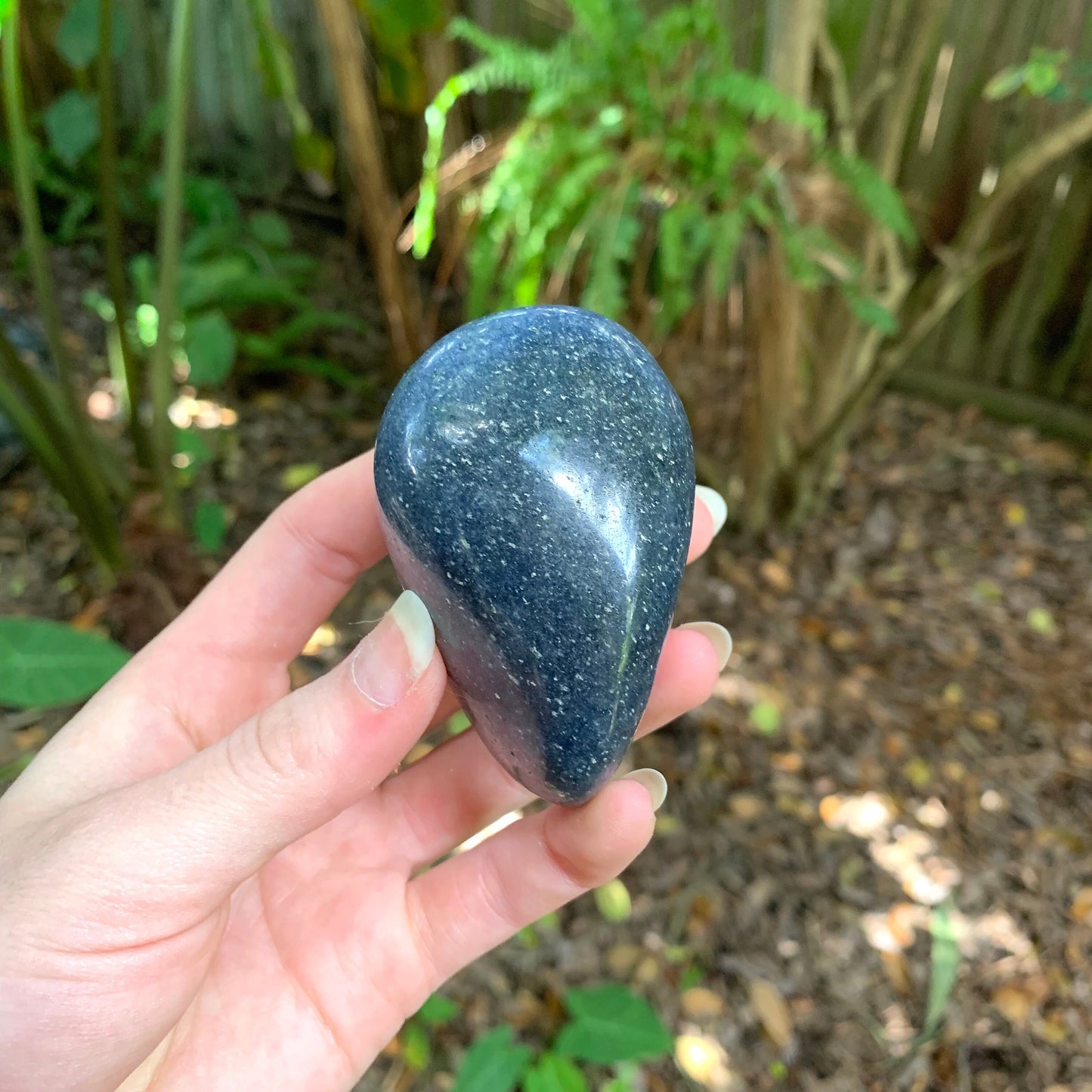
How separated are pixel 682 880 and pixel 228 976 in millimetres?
1023

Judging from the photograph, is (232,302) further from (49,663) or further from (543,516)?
A: (543,516)

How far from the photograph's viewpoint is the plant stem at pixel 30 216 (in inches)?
61.3

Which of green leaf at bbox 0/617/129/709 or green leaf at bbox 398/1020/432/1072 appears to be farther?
green leaf at bbox 398/1020/432/1072

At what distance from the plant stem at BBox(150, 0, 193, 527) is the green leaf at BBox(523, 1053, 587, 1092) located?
146cm

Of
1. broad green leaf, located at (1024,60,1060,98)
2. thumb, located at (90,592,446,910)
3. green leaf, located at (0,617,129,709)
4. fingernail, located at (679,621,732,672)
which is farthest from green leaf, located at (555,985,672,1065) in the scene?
broad green leaf, located at (1024,60,1060,98)

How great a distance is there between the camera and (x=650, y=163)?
1792mm

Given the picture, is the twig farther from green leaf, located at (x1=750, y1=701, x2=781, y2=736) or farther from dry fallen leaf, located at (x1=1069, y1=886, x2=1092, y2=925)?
dry fallen leaf, located at (x1=1069, y1=886, x2=1092, y2=925)

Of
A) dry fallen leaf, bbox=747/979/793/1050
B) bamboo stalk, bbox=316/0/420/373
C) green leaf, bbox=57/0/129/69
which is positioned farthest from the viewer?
bamboo stalk, bbox=316/0/420/373

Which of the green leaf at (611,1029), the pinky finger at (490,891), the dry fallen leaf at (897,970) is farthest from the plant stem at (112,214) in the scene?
the dry fallen leaf at (897,970)

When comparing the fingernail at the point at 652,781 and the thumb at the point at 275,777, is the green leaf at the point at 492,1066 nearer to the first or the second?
the fingernail at the point at 652,781

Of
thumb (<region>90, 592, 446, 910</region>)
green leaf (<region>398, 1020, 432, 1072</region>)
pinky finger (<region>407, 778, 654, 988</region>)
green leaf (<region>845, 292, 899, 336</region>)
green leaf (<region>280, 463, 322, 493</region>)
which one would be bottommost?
green leaf (<region>398, 1020, 432, 1072</region>)

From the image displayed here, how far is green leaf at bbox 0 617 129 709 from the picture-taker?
1.22 meters

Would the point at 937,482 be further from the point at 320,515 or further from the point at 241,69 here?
the point at 241,69

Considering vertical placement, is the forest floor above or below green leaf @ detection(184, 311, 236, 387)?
below
